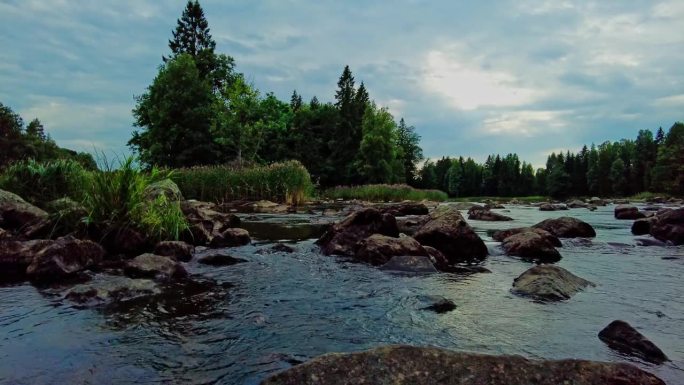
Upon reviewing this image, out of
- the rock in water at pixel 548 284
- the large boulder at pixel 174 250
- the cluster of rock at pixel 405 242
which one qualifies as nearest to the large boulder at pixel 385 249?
the cluster of rock at pixel 405 242

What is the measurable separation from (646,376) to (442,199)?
4829 centimetres

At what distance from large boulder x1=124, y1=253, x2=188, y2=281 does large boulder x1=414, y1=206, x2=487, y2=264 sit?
16.4 ft

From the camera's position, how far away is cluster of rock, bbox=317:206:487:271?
7.91 metres

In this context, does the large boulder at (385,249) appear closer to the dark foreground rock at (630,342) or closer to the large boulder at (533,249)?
the large boulder at (533,249)

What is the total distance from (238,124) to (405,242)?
36884 mm

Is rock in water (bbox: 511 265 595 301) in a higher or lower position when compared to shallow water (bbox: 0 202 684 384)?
higher

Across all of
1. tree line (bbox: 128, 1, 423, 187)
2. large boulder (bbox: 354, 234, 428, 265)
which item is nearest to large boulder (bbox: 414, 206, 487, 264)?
large boulder (bbox: 354, 234, 428, 265)

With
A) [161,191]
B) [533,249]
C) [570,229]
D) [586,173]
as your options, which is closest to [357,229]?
[533,249]

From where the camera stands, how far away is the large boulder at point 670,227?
11297mm

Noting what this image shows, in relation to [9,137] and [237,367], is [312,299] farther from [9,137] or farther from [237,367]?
[9,137]

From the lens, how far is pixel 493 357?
2873 mm

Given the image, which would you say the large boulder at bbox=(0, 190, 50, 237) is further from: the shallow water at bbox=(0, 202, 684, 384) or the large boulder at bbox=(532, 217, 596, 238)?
the large boulder at bbox=(532, 217, 596, 238)

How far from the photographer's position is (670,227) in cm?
1163

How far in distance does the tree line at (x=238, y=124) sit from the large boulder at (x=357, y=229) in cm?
2827
